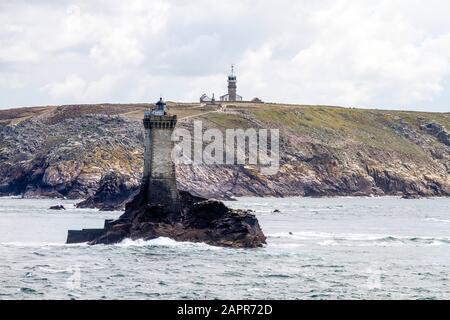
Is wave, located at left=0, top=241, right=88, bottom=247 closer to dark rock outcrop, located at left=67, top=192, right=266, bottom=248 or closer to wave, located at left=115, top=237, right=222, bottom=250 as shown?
dark rock outcrop, located at left=67, top=192, right=266, bottom=248

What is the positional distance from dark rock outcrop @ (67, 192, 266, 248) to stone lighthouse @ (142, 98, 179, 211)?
0.79 m

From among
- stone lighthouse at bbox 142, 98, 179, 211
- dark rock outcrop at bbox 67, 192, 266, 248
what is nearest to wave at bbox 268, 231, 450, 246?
dark rock outcrop at bbox 67, 192, 266, 248

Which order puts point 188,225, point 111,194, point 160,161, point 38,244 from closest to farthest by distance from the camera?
point 188,225 < point 160,161 < point 38,244 < point 111,194

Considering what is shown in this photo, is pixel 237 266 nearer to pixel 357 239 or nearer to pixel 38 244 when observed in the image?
pixel 38 244

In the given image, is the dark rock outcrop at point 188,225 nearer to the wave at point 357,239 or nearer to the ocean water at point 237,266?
the ocean water at point 237,266

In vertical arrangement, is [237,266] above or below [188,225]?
below

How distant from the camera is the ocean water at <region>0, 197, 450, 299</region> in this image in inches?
2464

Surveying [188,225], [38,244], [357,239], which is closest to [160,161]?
[188,225]

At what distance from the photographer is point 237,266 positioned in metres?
74.2

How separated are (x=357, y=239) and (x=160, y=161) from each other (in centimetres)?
2336

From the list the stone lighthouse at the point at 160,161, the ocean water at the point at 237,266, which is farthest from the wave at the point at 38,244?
the stone lighthouse at the point at 160,161

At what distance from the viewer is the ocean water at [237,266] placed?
62.6 m

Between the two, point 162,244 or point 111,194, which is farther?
point 111,194
